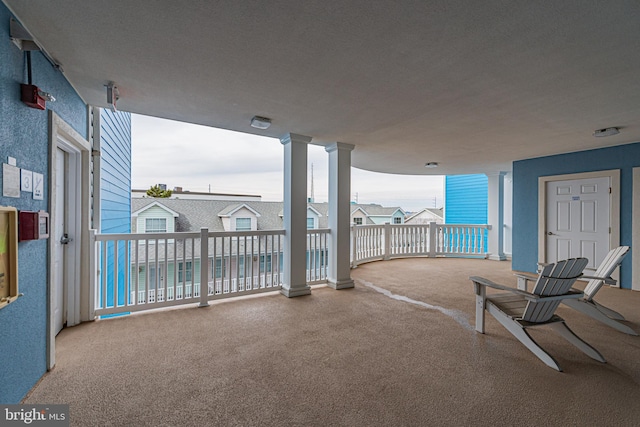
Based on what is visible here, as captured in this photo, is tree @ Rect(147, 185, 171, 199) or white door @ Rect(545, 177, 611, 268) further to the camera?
tree @ Rect(147, 185, 171, 199)

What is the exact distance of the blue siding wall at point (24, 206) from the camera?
1.60 meters

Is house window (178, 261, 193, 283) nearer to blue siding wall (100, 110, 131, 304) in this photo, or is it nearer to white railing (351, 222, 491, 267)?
blue siding wall (100, 110, 131, 304)

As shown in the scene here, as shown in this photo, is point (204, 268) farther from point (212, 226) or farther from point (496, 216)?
point (496, 216)

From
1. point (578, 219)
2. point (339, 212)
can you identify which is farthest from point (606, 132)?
point (339, 212)

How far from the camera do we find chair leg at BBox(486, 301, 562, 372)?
221 centimetres

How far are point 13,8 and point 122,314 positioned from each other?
3048 millimetres

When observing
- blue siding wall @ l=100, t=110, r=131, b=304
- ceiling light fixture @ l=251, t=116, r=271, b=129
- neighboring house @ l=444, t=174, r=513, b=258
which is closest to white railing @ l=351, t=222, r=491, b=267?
neighboring house @ l=444, t=174, r=513, b=258

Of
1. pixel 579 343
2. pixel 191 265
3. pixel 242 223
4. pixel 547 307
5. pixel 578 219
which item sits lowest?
pixel 579 343

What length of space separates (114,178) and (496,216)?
813 cm

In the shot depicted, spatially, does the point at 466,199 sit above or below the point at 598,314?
above

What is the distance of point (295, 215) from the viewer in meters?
4.18

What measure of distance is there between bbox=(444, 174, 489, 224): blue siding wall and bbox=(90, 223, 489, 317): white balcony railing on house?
13.0 ft

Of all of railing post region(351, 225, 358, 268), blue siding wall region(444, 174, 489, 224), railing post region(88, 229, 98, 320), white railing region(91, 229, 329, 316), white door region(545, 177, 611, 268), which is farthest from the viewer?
blue siding wall region(444, 174, 489, 224)

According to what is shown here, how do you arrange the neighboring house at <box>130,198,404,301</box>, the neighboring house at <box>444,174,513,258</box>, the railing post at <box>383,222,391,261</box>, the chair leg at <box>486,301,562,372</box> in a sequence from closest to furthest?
1. the chair leg at <box>486,301,562,372</box>
2. the neighboring house at <box>130,198,404,301</box>
3. the railing post at <box>383,222,391,261</box>
4. the neighboring house at <box>444,174,513,258</box>
